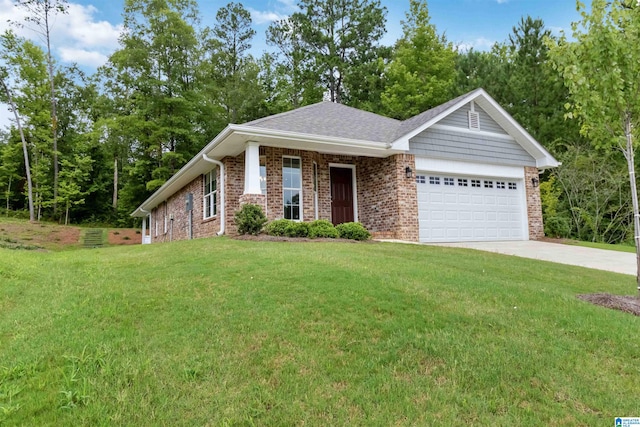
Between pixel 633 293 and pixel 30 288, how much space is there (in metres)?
8.84

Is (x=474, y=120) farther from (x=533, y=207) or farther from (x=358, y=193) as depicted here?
(x=358, y=193)

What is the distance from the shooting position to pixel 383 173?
1284 centimetres

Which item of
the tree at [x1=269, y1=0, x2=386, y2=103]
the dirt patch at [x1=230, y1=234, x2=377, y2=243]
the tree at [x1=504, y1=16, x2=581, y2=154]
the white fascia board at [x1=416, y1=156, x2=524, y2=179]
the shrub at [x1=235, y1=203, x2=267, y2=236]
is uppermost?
the tree at [x1=269, y1=0, x2=386, y2=103]

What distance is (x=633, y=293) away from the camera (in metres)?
6.44

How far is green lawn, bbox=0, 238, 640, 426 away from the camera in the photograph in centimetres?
274

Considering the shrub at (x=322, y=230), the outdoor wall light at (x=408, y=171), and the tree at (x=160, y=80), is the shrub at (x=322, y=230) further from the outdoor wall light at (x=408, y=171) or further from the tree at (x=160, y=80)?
the tree at (x=160, y=80)

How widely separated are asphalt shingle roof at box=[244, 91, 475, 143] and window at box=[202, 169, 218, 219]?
2.49 meters

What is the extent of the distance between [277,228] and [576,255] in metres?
8.06

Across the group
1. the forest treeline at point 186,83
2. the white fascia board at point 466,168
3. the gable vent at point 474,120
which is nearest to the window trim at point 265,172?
the white fascia board at point 466,168

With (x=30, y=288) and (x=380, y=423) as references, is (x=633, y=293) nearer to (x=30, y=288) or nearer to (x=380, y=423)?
(x=380, y=423)

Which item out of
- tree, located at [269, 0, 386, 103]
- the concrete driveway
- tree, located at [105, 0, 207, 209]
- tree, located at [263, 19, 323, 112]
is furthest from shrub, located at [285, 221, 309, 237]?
tree, located at [269, 0, 386, 103]

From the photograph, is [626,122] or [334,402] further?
[626,122]

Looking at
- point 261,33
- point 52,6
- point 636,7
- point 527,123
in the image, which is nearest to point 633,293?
point 636,7

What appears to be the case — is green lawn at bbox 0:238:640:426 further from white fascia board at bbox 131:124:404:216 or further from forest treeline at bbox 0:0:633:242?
forest treeline at bbox 0:0:633:242
